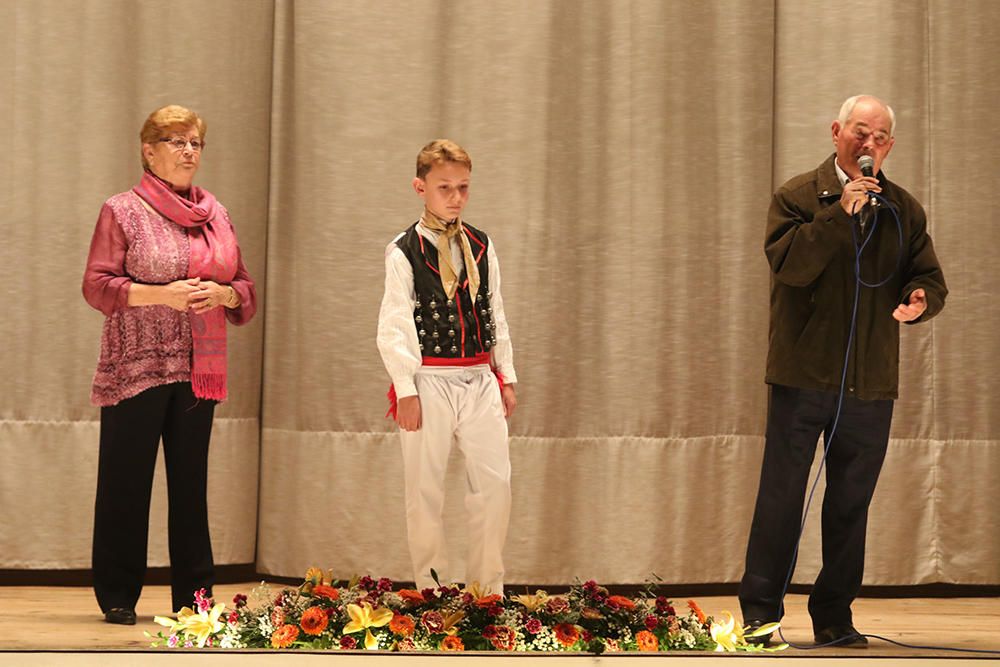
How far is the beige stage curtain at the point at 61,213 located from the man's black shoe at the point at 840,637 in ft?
7.12

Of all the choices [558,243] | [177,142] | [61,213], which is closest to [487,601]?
[177,142]

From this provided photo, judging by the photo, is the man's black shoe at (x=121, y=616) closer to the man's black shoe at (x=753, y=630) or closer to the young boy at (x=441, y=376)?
the young boy at (x=441, y=376)

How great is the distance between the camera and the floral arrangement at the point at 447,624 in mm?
2627

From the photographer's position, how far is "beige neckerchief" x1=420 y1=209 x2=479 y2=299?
3.15 metres

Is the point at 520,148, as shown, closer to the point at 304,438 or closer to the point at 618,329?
the point at 618,329

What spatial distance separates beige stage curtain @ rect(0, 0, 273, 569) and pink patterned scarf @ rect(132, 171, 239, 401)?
41.4 inches

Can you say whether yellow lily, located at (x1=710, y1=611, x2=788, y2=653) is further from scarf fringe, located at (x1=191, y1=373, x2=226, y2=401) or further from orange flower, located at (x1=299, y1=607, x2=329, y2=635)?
scarf fringe, located at (x1=191, y1=373, x2=226, y2=401)

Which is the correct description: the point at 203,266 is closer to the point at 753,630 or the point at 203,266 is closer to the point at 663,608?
the point at 663,608

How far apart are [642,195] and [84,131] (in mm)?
1961

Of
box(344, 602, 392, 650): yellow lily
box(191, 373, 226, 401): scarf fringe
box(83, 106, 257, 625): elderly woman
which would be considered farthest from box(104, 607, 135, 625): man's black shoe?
box(344, 602, 392, 650): yellow lily

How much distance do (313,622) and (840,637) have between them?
142 cm

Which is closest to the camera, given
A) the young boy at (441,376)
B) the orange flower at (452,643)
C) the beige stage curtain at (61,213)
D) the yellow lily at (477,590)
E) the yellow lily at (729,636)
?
the orange flower at (452,643)

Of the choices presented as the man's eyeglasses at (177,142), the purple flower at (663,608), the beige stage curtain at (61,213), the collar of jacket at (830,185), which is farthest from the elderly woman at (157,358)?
the collar of jacket at (830,185)

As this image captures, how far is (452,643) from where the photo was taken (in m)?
2.58
